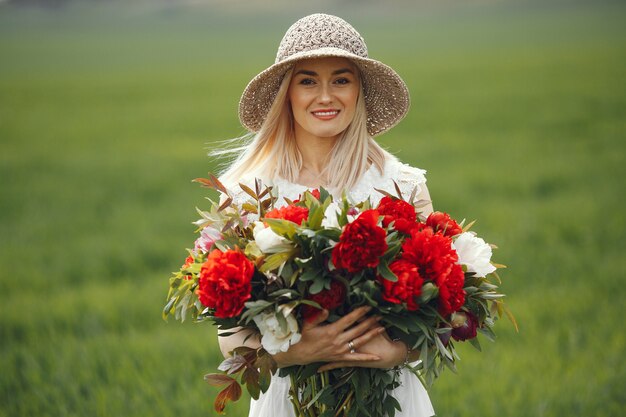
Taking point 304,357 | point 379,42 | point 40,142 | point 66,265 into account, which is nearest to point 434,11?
point 379,42

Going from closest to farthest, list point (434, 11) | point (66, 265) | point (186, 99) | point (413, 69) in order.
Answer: point (66, 265) → point (186, 99) → point (413, 69) → point (434, 11)

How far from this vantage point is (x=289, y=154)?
10.2 ft

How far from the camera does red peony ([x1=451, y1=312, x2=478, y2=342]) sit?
2.37m

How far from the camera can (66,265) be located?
7375 mm

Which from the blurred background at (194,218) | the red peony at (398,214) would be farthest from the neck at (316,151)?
the blurred background at (194,218)

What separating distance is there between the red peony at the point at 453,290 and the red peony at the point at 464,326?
0.27ft

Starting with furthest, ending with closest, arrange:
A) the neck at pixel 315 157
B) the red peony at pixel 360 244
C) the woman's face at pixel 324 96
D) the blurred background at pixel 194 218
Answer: the blurred background at pixel 194 218 < the neck at pixel 315 157 < the woman's face at pixel 324 96 < the red peony at pixel 360 244

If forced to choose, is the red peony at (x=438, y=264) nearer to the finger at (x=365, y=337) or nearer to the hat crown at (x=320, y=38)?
the finger at (x=365, y=337)

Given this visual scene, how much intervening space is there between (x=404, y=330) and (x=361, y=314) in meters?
0.13

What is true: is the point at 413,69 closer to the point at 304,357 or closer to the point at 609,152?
the point at 609,152

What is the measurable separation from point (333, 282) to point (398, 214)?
0.94ft

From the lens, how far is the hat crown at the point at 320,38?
Answer: 9.51ft

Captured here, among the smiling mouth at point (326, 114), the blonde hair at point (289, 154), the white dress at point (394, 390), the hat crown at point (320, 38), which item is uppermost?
the hat crown at point (320, 38)

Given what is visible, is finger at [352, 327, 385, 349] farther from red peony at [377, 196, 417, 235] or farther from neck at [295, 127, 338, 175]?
neck at [295, 127, 338, 175]
